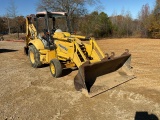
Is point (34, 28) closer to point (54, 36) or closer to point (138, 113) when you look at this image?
point (54, 36)

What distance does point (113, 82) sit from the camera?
5508 millimetres

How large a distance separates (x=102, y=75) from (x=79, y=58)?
0.87 m

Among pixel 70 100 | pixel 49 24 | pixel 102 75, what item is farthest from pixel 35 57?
pixel 70 100

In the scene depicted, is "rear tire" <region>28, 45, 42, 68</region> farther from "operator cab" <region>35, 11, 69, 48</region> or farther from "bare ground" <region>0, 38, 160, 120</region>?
"bare ground" <region>0, 38, 160, 120</region>

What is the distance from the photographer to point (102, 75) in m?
5.68

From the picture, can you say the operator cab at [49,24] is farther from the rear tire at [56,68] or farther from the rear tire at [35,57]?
the rear tire at [56,68]

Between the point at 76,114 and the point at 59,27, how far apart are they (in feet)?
14.8

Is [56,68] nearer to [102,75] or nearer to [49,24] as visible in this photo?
[102,75]

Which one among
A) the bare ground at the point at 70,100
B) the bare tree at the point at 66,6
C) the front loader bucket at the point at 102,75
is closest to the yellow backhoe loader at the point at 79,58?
the front loader bucket at the point at 102,75

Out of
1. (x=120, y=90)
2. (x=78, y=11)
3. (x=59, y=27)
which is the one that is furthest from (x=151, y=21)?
(x=120, y=90)

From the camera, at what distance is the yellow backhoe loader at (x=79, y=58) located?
5.09 meters

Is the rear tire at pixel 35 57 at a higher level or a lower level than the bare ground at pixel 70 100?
higher

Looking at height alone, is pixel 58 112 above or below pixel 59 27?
below

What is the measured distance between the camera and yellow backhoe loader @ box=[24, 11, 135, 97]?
509 centimetres
